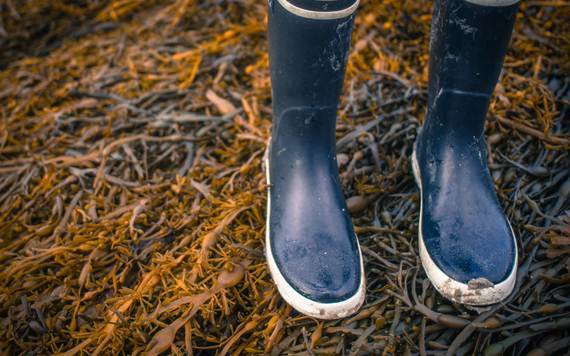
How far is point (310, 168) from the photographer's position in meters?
0.94

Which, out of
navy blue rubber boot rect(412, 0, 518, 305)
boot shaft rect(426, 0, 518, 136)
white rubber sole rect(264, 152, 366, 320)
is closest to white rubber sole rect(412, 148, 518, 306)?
navy blue rubber boot rect(412, 0, 518, 305)

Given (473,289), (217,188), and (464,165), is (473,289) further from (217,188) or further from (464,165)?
(217,188)

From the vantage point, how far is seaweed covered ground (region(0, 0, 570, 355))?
0.86 m

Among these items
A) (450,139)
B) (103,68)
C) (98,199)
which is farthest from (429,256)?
(103,68)

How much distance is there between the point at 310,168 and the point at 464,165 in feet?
1.10

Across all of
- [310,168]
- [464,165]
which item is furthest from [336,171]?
[464,165]

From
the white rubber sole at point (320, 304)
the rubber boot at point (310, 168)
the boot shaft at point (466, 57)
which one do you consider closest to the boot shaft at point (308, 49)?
the rubber boot at point (310, 168)

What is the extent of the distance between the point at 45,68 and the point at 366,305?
1.44m

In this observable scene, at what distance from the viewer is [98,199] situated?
1.13 metres

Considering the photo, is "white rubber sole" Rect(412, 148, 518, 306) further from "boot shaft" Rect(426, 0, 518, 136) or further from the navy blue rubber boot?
"boot shaft" Rect(426, 0, 518, 136)

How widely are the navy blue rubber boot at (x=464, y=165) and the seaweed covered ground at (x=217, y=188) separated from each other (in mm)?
70

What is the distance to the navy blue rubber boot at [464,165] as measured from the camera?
2.67 ft

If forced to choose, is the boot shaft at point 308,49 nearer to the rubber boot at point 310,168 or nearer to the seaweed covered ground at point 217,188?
the rubber boot at point 310,168

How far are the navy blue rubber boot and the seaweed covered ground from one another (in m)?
0.07
